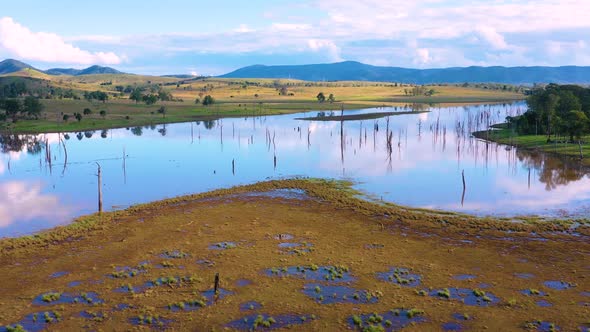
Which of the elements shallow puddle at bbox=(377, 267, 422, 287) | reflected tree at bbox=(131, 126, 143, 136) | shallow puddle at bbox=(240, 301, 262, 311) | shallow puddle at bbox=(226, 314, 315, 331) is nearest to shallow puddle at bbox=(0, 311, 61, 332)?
shallow puddle at bbox=(226, 314, 315, 331)

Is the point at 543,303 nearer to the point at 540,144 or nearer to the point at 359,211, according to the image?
the point at 359,211

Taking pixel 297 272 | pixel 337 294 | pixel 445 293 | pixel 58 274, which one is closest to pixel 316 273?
pixel 297 272

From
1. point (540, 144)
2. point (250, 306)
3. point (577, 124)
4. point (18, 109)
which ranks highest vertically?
point (18, 109)

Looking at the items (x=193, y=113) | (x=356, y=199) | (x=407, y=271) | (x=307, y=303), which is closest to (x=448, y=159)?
(x=356, y=199)

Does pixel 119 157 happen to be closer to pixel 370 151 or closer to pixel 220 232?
pixel 370 151

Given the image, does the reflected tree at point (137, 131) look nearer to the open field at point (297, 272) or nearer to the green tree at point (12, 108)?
the green tree at point (12, 108)
